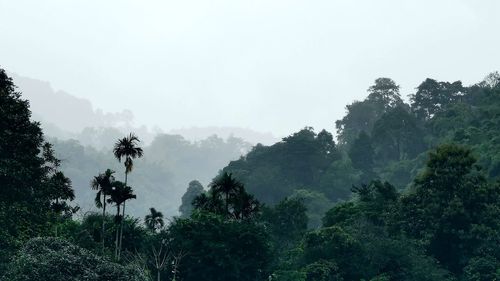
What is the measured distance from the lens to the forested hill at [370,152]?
132 m

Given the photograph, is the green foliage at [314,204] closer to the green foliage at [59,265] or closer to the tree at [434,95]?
the tree at [434,95]

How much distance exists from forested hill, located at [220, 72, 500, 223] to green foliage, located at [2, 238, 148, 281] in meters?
81.9

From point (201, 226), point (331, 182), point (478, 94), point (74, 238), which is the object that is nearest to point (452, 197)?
point (201, 226)

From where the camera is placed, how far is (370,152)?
14488 centimetres

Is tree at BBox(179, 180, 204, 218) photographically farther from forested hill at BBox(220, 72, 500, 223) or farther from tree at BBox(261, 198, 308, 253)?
tree at BBox(261, 198, 308, 253)

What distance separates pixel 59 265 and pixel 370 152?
103m

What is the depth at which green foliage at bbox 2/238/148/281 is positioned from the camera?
4766 cm

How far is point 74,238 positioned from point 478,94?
102 metres

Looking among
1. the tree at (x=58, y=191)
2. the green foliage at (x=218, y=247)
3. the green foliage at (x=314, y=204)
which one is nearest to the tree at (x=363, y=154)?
the green foliage at (x=314, y=204)

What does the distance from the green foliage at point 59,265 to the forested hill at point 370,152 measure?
81.9 metres

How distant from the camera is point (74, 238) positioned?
66375 mm

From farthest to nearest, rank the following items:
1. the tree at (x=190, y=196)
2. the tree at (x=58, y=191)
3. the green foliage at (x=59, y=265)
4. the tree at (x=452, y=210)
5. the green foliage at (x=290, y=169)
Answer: the tree at (x=190, y=196), the green foliage at (x=290, y=169), the tree at (x=452, y=210), the tree at (x=58, y=191), the green foliage at (x=59, y=265)

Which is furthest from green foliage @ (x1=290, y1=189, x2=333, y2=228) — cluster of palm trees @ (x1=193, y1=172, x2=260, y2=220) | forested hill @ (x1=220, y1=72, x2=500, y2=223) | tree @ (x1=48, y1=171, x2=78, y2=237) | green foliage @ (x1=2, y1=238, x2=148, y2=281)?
Result: green foliage @ (x1=2, y1=238, x2=148, y2=281)

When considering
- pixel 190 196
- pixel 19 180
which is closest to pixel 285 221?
pixel 19 180
